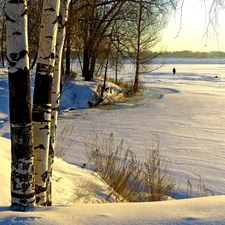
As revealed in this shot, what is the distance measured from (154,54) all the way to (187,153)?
15110 millimetres

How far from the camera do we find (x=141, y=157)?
6.64 m

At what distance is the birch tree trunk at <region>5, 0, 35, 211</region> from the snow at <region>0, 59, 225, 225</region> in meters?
0.19

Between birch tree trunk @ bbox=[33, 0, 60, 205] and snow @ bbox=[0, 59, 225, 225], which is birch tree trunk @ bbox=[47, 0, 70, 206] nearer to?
birch tree trunk @ bbox=[33, 0, 60, 205]

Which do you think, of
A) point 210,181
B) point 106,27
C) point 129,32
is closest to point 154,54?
point 129,32

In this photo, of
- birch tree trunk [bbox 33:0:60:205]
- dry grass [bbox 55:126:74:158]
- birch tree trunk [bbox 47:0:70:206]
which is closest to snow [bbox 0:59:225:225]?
dry grass [bbox 55:126:74:158]

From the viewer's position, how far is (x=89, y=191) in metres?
4.14

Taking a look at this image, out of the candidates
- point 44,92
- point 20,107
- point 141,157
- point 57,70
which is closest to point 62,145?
point 141,157

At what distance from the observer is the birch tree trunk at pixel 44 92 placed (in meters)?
2.65

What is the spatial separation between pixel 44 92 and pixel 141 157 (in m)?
4.18

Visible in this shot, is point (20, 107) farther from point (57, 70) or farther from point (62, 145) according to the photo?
point (62, 145)

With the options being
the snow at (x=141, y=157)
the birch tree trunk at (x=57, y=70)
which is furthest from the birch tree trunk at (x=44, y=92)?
the snow at (x=141, y=157)

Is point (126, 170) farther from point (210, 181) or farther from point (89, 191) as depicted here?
point (210, 181)

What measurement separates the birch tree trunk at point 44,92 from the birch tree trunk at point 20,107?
8.0 inches

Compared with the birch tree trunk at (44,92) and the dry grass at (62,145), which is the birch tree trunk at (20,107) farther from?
the dry grass at (62,145)
